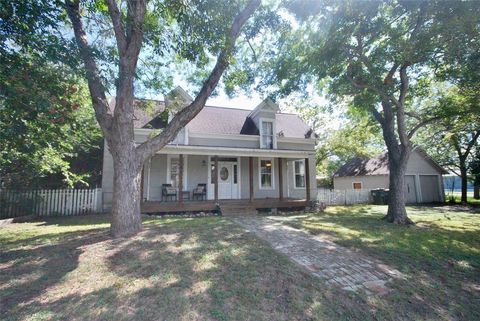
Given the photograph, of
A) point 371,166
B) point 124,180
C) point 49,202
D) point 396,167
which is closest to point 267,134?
point 396,167

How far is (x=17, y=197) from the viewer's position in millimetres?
10672

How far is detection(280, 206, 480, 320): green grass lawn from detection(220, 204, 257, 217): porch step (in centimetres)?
308

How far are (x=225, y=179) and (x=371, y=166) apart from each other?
54.9ft

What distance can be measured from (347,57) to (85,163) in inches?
613

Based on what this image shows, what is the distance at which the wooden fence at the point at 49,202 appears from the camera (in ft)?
34.6

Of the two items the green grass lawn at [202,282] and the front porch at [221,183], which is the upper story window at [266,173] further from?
the green grass lawn at [202,282]

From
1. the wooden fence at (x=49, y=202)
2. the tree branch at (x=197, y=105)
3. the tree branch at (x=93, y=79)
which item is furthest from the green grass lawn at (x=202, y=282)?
the wooden fence at (x=49, y=202)

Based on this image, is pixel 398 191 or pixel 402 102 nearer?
pixel 402 102

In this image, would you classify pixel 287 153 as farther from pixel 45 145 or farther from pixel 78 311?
pixel 78 311

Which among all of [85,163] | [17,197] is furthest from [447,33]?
[85,163]

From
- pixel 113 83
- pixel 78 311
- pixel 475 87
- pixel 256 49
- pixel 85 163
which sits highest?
pixel 256 49

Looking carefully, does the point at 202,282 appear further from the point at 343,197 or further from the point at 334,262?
the point at 343,197

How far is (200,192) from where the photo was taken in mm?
13672

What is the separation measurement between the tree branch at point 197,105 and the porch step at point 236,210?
5472 millimetres
